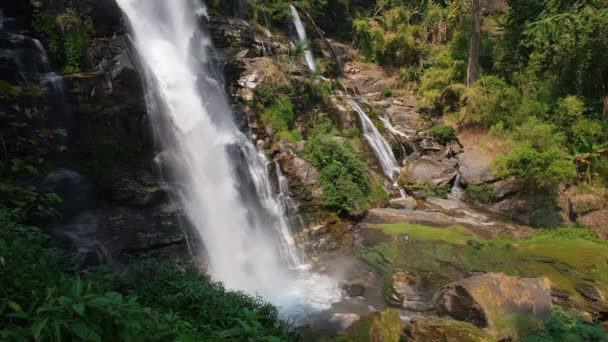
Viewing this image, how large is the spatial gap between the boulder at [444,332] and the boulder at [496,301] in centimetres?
41

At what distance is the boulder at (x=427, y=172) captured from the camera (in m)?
15.4

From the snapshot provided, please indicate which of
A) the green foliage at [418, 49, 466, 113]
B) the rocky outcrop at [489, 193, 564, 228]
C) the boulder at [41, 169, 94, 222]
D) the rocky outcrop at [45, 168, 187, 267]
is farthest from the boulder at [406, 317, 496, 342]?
the green foliage at [418, 49, 466, 113]

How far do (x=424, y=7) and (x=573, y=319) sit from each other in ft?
75.4

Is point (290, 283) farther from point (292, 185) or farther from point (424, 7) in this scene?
point (424, 7)

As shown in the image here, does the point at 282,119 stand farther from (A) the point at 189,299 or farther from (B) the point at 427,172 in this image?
(A) the point at 189,299

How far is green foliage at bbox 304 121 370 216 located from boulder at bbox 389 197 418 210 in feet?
4.21

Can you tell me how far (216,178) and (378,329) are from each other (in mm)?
6946

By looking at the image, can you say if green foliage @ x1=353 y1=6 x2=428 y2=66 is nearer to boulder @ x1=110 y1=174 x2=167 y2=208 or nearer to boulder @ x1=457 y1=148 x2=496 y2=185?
boulder @ x1=457 y1=148 x2=496 y2=185

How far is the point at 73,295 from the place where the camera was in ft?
6.63

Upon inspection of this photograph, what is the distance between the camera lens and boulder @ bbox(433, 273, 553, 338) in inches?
256

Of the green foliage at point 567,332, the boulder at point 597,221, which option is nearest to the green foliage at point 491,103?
the boulder at point 597,221

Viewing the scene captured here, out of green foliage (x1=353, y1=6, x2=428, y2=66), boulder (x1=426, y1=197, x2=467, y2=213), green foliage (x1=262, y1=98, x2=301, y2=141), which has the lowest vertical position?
boulder (x1=426, y1=197, x2=467, y2=213)

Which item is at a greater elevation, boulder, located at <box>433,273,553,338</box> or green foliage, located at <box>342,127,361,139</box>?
green foliage, located at <box>342,127,361,139</box>

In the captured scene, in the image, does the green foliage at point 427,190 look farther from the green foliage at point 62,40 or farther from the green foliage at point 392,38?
the green foliage at point 62,40
